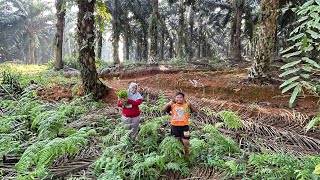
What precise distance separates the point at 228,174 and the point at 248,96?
448 cm

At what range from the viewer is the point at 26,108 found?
5.85 meters

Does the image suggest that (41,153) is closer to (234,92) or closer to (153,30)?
(234,92)

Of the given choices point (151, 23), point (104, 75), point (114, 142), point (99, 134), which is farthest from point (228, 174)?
point (151, 23)

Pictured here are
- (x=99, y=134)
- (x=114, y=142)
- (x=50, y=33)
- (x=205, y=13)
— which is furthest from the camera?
(x=50, y=33)

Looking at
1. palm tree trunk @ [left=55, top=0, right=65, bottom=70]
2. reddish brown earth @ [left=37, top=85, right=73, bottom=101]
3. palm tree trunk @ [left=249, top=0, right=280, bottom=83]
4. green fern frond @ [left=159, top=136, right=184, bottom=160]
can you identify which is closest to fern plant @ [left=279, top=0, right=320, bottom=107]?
green fern frond @ [left=159, top=136, right=184, bottom=160]

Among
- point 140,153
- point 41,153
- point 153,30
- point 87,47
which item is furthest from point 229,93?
point 153,30

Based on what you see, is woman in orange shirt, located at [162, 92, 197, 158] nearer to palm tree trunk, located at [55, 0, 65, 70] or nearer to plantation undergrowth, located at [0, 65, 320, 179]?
plantation undergrowth, located at [0, 65, 320, 179]

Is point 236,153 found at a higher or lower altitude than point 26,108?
lower

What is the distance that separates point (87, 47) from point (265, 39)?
493 cm

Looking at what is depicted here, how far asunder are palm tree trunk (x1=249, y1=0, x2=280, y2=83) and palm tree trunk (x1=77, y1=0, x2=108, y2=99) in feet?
15.3

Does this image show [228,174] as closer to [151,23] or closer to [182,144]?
[182,144]

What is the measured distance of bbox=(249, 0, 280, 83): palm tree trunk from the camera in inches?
306

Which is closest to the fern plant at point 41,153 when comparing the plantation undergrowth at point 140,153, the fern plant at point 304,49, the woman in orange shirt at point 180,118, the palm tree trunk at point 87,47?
the plantation undergrowth at point 140,153

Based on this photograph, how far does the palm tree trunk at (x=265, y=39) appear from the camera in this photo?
7.77 meters
